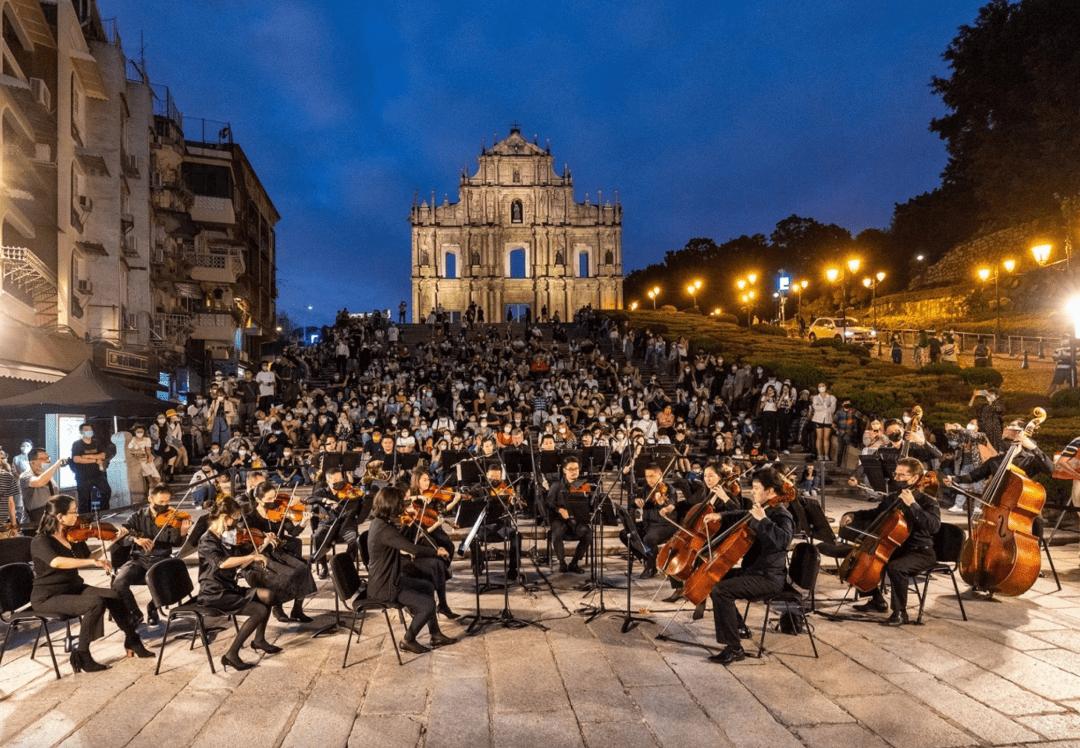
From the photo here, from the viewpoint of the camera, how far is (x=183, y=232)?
3294 centimetres

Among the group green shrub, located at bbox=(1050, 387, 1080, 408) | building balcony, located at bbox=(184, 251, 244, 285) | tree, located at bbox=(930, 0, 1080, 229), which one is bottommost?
green shrub, located at bbox=(1050, 387, 1080, 408)

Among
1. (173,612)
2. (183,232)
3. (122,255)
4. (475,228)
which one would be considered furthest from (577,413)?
(475,228)

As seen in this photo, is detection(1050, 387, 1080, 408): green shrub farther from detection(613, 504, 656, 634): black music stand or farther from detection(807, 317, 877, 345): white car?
detection(807, 317, 877, 345): white car

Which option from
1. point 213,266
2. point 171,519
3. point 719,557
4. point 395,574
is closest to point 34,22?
point 171,519

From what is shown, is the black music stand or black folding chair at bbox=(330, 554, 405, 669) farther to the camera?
the black music stand

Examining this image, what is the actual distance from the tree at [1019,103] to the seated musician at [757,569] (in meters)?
31.8

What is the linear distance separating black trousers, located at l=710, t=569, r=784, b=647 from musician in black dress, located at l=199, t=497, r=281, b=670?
3904 mm

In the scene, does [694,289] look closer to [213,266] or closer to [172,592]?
[213,266]

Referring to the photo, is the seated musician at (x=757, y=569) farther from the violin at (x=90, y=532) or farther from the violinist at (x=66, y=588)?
the violin at (x=90, y=532)

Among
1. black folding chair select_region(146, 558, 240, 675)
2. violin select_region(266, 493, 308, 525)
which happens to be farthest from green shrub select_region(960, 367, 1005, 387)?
black folding chair select_region(146, 558, 240, 675)

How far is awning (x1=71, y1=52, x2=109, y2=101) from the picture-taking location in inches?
811

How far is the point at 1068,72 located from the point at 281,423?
32506mm

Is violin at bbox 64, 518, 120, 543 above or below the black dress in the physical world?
above

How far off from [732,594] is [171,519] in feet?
18.8
